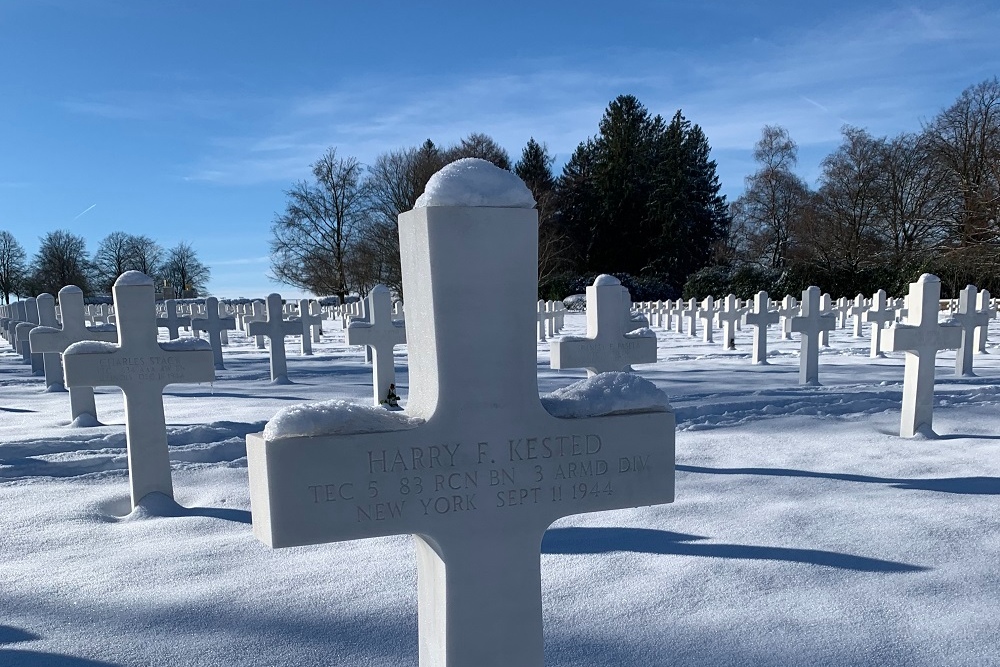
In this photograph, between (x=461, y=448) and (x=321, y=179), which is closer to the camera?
(x=461, y=448)

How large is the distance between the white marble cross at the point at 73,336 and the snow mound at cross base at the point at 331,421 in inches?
253

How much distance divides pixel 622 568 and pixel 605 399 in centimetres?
144

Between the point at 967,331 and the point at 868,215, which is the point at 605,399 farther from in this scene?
the point at 868,215

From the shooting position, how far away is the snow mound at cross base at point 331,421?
1.70m

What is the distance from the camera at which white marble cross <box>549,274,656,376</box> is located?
5395 mm

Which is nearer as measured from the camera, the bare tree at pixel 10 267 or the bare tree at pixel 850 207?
the bare tree at pixel 850 207

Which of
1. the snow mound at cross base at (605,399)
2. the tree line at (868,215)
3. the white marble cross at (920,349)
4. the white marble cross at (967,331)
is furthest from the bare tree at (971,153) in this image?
the snow mound at cross base at (605,399)

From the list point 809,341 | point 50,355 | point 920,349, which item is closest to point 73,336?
point 50,355

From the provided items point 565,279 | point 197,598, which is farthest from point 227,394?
point 565,279

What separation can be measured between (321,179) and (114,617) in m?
31.8

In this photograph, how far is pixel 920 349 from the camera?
5832 millimetres

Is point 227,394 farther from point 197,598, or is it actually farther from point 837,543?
point 837,543

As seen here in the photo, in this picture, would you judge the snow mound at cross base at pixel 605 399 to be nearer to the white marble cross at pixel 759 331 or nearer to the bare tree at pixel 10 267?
the white marble cross at pixel 759 331

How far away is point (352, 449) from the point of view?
5.70ft
